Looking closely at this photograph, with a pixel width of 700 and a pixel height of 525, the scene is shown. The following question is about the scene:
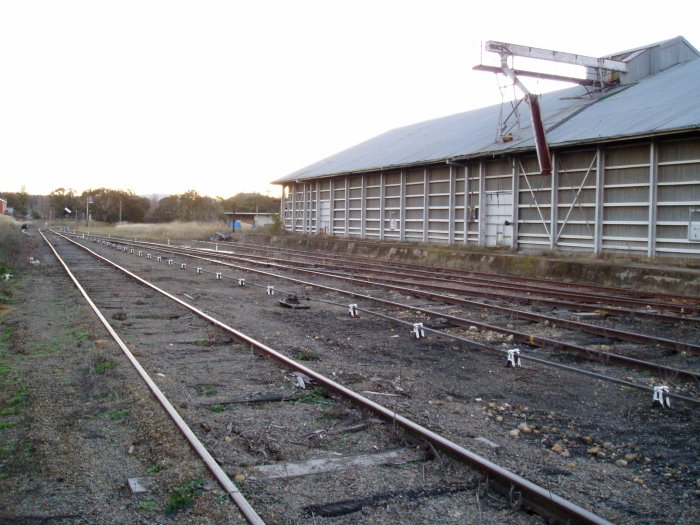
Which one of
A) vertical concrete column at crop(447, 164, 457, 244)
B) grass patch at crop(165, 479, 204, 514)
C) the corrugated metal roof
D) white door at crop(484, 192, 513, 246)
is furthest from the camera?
vertical concrete column at crop(447, 164, 457, 244)

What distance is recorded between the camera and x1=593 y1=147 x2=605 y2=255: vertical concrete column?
22.2 m

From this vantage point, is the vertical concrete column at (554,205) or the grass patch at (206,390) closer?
the grass patch at (206,390)

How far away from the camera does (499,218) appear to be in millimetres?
27047

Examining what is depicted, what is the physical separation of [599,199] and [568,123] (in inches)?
186

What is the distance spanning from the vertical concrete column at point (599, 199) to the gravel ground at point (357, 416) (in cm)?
1447

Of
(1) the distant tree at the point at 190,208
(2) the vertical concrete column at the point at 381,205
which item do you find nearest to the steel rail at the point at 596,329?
(2) the vertical concrete column at the point at 381,205

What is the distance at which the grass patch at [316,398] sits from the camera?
6617 millimetres

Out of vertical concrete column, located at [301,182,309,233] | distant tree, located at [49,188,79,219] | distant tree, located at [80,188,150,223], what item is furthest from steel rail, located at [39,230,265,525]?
distant tree, located at [49,188,79,219]

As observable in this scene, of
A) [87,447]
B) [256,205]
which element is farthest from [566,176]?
[256,205]

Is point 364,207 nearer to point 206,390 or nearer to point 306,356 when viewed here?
point 306,356

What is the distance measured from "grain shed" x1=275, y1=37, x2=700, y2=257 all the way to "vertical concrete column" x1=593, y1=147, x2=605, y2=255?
1.4 inches

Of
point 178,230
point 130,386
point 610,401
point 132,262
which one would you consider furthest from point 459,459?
point 178,230

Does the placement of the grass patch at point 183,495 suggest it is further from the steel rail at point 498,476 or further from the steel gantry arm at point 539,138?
the steel gantry arm at point 539,138

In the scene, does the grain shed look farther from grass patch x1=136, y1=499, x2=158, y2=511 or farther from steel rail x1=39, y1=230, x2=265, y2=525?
grass patch x1=136, y1=499, x2=158, y2=511
